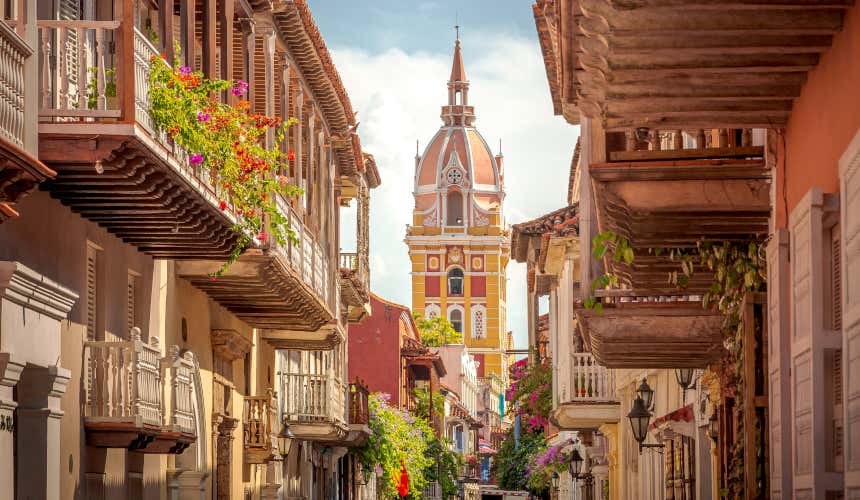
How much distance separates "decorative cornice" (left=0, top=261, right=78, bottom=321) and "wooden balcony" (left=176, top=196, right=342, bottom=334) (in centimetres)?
501

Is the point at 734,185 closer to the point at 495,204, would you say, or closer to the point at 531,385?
the point at 531,385

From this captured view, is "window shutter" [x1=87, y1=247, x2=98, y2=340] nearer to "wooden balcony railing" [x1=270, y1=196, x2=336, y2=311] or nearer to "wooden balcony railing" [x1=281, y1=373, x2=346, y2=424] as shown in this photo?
"wooden balcony railing" [x1=270, y1=196, x2=336, y2=311]

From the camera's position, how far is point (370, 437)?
39.3m

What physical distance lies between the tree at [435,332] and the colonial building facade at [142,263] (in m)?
83.4

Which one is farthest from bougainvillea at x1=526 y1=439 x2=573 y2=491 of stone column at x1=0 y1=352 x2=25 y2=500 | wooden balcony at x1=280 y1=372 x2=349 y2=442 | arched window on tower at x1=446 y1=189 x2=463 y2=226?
arched window on tower at x1=446 y1=189 x2=463 y2=226

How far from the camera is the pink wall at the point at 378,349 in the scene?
61906 millimetres

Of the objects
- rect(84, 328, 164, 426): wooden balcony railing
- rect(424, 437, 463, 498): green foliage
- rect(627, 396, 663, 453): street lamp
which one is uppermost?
rect(84, 328, 164, 426): wooden balcony railing

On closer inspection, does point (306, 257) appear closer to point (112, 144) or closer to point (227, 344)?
point (227, 344)

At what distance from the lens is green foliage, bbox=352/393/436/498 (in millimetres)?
40031

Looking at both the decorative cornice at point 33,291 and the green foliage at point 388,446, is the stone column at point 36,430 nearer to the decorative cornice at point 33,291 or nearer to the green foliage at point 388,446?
the decorative cornice at point 33,291

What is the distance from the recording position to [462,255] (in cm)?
14400

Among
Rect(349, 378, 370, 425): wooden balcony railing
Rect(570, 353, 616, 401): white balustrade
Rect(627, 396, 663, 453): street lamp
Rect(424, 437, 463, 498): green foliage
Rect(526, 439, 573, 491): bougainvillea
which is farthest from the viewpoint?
Rect(424, 437, 463, 498): green foliage

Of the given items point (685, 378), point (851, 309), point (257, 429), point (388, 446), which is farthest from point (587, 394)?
point (851, 309)

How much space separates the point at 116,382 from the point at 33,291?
120 inches
